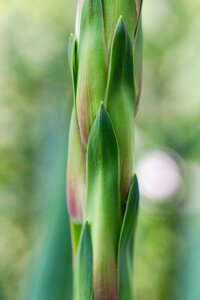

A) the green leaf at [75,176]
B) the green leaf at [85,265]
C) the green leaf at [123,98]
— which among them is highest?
the green leaf at [123,98]

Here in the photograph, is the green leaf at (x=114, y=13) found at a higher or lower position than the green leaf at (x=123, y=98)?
higher

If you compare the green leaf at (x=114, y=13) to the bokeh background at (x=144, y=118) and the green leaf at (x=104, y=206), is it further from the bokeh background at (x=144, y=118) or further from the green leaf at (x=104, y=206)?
the bokeh background at (x=144, y=118)

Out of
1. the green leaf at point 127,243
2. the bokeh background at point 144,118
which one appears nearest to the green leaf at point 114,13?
the green leaf at point 127,243

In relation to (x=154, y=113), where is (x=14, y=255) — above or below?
below

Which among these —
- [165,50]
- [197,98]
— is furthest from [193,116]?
[165,50]

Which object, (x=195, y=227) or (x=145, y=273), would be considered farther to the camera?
(x=145, y=273)

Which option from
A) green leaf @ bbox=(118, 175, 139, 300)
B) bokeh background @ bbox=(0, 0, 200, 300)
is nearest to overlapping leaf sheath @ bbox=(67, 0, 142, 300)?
green leaf @ bbox=(118, 175, 139, 300)

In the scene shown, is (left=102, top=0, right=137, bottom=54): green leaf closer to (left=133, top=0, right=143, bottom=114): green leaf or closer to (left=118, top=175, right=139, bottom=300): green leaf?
(left=133, top=0, right=143, bottom=114): green leaf

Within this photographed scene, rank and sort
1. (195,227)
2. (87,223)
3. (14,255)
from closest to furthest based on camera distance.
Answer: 1. (87,223)
2. (195,227)
3. (14,255)

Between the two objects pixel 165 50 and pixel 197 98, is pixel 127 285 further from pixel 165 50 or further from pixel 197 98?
pixel 165 50
